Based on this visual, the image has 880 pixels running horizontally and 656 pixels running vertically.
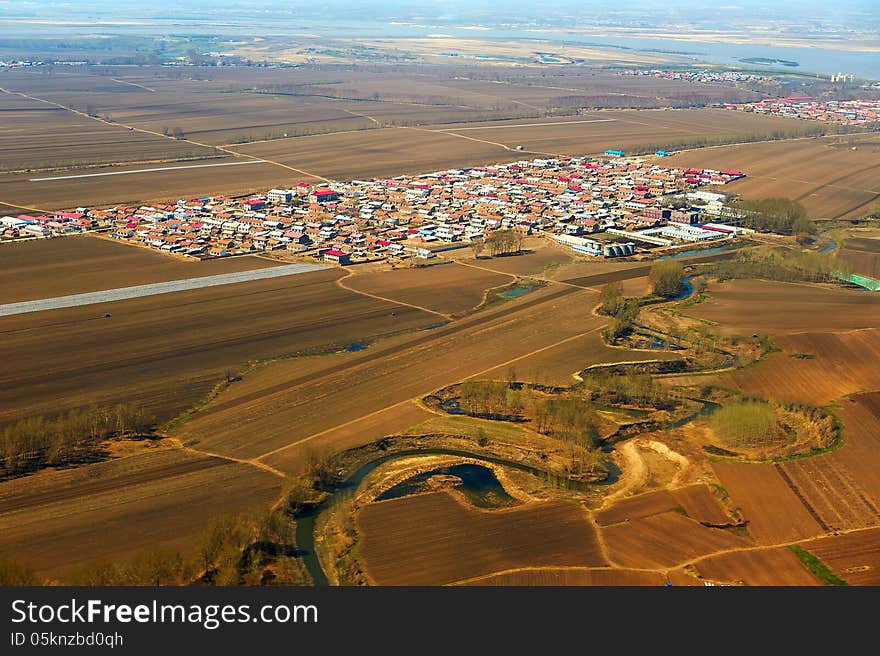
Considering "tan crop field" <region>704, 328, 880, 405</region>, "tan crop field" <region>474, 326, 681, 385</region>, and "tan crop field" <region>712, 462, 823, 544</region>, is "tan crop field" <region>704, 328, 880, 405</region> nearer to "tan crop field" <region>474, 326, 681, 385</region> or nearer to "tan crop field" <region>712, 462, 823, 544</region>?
"tan crop field" <region>474, 326, 681, 385</region>

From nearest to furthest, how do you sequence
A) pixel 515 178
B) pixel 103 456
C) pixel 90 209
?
pixel 103 456 → pixel 90 209 → pixel 515 178

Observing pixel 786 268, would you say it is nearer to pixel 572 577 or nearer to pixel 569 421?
pixel 569 421

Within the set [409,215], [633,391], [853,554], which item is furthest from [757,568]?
[409,215]

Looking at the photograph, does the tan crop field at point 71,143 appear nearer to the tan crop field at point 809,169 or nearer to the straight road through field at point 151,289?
the straight road through field at point 151,289

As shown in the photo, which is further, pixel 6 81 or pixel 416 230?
pixel 6 81

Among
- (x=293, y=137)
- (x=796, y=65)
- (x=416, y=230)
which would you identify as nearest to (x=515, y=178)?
(x=416, y=230)

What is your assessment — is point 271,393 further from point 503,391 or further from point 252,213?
point 252,213
